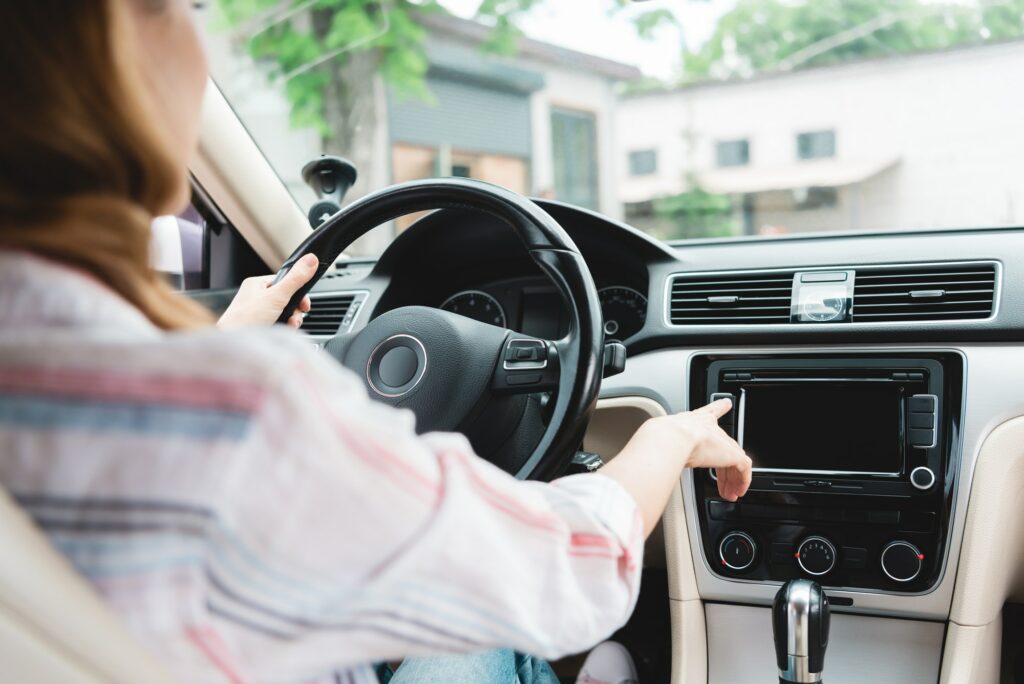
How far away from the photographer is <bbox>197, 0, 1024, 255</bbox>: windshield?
412 cm

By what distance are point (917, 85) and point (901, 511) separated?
16.6ft

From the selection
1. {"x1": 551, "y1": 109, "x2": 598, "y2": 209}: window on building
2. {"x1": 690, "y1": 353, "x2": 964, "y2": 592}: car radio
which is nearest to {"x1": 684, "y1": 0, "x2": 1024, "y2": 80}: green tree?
{"x1": 551, "y1": 109, "x2": 598, "y2": 209}: window on building

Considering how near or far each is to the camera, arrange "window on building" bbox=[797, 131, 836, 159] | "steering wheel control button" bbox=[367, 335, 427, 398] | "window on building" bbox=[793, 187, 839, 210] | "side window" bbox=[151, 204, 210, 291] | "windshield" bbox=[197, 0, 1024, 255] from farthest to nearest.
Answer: "window on building" bbox=[797, 131, 836, 159] < "window on building" bbox=[793, 187, 839, 210] < "windshield" bbox=[197, 0, 1024, 255] < "side window" bbox=[151, 204, 210, 291] < "steering wheel control button" bbox=[367, 335, 427, 398]

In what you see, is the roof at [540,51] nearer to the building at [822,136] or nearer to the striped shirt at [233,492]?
the building at [822,136]

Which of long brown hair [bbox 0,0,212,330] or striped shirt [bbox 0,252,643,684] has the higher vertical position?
long brown hair [bbox 0,0,212,330]

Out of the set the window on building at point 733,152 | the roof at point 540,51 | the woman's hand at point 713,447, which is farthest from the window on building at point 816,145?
the woman's hand at point 713,447

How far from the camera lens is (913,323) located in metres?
1.62

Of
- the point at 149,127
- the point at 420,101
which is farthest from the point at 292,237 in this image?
the point at 420,101

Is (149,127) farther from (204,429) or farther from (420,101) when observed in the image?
(420,101)

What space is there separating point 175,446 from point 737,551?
4.69ft

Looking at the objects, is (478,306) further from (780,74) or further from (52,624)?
(780,74)

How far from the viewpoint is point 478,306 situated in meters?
1.93

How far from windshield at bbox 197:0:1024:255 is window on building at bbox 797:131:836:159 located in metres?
0.02

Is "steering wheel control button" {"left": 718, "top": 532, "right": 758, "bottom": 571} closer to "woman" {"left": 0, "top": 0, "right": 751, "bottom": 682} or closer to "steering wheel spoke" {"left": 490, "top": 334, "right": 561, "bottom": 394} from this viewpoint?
"steering wheel spoke" {"left": 490, "top": 334, "right": 561, "bottom": 394}
